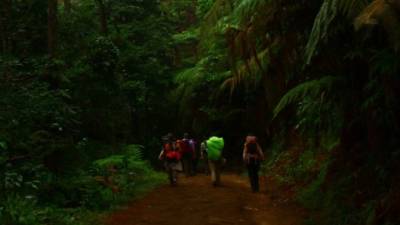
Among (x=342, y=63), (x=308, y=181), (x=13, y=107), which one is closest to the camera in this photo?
(x=342, y=63)

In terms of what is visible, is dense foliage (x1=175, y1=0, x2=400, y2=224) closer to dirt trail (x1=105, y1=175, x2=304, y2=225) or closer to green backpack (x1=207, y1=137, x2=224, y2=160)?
dirt trail (x1=105, y1=175, x2=304, y2=225)

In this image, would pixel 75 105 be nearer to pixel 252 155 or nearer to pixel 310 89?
pixel 252 155

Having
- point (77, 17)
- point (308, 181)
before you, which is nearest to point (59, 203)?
point (308, 181)

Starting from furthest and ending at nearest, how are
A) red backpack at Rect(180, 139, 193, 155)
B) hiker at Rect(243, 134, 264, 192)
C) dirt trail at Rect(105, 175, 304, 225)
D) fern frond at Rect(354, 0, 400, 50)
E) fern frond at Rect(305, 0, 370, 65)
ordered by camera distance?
red backpack at Rect(180, 139, 193, 155) < hiker at Rect(243, 134, 264, 192) < dirt trail at Rect(105, 175, 304, 225) < fern frond at Rect(305, 0, 370, 65) < fern frond at Rect(354, 0, 400, 50)

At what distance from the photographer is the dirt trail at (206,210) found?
877 cm

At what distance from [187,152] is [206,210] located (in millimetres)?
7312

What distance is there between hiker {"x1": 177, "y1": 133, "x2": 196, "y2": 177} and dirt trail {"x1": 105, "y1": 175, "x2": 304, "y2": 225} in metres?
4.32

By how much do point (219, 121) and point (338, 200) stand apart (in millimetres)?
14487

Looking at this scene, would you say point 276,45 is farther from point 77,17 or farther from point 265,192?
point 77,17

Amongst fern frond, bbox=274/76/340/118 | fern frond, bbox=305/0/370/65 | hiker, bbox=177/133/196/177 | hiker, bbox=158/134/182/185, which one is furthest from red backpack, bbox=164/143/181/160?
fern frond, bbox=305/0/370/65

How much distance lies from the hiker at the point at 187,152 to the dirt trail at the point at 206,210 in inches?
170

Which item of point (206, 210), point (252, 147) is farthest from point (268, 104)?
point (206, 210)

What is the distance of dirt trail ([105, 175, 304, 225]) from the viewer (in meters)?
8.77

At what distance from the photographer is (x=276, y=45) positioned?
30.9 ft
